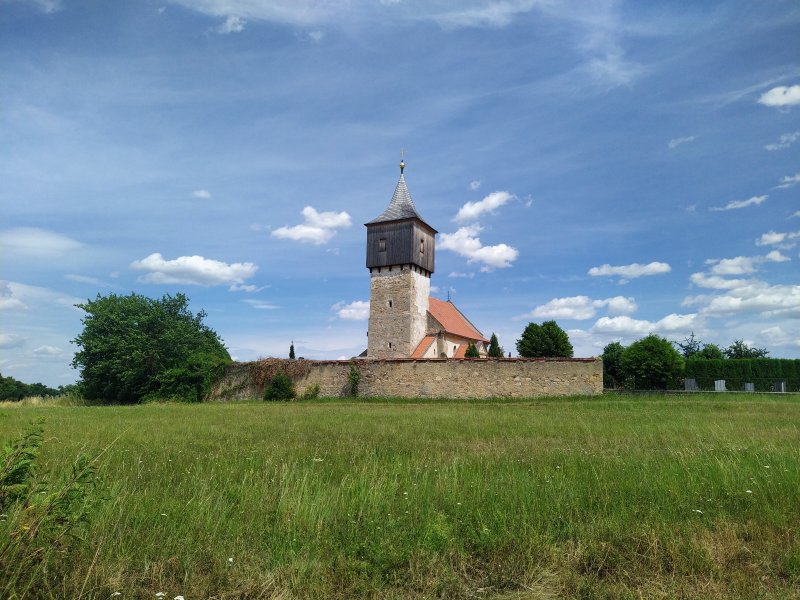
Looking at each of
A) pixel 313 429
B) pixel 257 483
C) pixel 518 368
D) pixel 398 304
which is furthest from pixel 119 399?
pixel 257 483

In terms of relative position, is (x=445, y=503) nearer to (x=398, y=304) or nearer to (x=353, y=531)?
(x=353, y=531)

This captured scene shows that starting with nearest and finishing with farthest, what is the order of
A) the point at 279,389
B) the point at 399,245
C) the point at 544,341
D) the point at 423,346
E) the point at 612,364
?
the point at 279,389
the point at 423,346
the point at 399,245
the point at 544,341
the point at 612,364

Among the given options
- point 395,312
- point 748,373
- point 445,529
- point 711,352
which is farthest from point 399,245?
point 711,352

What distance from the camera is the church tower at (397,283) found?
36875 mm

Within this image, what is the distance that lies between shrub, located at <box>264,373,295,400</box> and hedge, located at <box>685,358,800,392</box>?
1273 inches

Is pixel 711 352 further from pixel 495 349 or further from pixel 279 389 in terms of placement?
pixel 279 389

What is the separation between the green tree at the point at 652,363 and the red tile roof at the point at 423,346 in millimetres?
14804

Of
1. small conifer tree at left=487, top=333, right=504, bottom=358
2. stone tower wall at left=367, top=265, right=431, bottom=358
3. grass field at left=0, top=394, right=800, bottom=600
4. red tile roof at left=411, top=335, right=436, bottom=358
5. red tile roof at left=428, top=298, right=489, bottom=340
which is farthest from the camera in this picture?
small conifer tree at left=487, top=333, right=504, bottom=358

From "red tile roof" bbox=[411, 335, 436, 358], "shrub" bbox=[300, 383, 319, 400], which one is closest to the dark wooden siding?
"red tile roof" bbox=[411, 335, 436, 358]

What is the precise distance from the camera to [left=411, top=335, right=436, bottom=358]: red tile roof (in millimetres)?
35938

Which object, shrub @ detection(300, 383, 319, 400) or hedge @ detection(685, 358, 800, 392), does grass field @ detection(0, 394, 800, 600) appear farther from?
hedge @ detection(685, 358, 800, 392)

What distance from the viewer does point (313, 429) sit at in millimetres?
10680

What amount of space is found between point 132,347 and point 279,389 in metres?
12.5

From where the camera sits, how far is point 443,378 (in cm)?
2702
